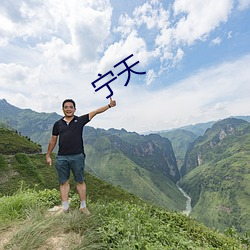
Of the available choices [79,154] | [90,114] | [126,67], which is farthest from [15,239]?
[126,67]

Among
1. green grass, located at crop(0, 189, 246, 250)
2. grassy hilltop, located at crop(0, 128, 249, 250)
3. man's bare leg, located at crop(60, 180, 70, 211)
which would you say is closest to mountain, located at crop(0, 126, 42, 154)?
grassy hilltop, located at crop(0, 128, 249, 250)

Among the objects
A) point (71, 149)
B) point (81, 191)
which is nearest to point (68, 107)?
point (71, 149)

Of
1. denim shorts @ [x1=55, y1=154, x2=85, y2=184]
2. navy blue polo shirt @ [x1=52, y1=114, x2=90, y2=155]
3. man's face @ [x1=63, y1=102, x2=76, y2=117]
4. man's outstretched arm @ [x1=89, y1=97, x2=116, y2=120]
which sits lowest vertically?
denim shorts @ [x1=55, y1=154, x2=85, y2=184]

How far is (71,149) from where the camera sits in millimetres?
8008

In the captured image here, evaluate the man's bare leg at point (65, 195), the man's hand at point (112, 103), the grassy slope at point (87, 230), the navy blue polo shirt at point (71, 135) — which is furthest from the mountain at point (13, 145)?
the man's hand at point (112, 103)

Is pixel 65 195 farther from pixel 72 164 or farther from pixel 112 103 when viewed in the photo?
pixel 112 103

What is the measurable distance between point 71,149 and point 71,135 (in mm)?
399

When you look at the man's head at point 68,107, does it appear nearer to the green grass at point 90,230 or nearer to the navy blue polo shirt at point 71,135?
the navy blue polo shirt at point 71,135

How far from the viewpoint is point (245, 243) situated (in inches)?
398

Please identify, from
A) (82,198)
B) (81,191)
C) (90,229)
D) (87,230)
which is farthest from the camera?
(81,191)

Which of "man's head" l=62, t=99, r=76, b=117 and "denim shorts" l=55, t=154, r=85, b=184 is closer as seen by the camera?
"denim shorts" l=55, t=154, r=85, b=184

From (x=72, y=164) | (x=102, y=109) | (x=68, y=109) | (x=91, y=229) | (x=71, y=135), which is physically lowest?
(x=91, y=229)

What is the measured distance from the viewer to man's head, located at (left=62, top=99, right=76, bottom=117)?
8.22 meters

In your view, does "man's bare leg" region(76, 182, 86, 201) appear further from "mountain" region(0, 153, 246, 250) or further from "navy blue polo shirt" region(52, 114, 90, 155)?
"navy blue polo shirt" region(52, 114, 90, 155)
